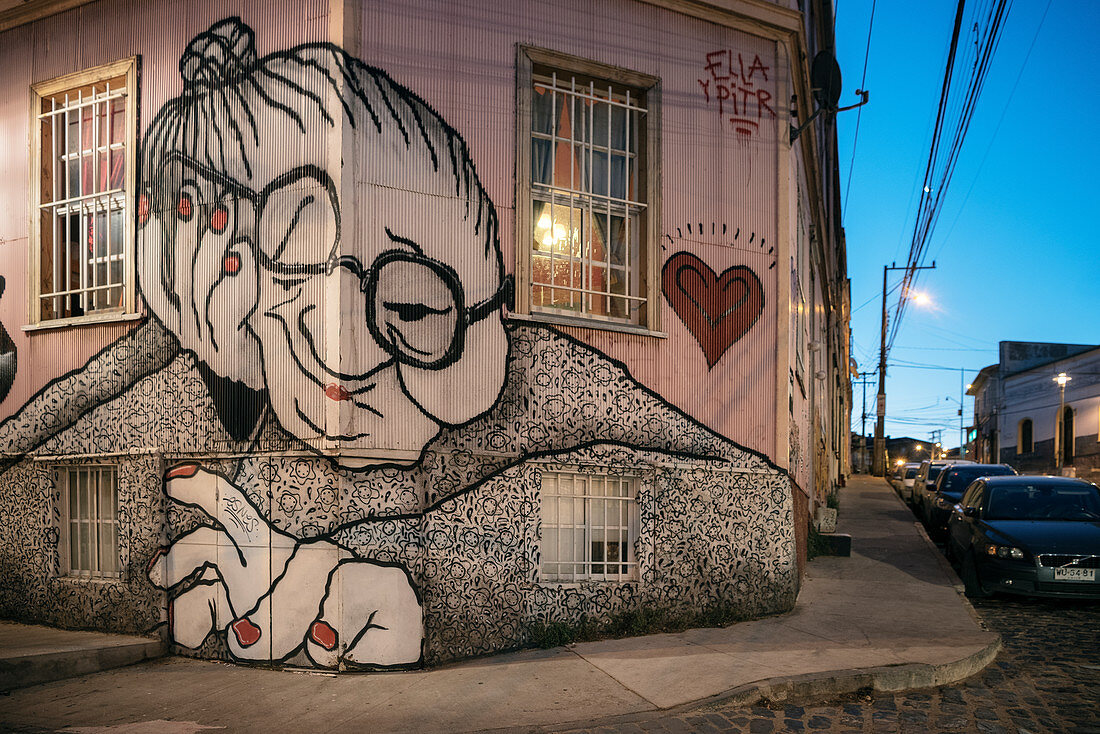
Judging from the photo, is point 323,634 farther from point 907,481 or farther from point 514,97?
point 907,481

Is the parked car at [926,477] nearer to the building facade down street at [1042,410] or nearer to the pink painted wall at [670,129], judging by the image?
the pink painted wall at [670,129]

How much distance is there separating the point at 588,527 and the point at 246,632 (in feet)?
10.1

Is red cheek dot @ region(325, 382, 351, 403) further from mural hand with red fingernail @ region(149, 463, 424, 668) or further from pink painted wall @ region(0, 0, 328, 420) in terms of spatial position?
pink painted wall @ region(0, 0, 328, 420)

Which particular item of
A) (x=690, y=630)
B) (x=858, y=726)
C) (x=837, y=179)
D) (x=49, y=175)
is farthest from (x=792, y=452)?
(x=837, y=179)

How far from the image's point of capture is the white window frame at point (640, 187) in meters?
7.49

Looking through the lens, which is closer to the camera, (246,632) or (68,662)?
(68,662)

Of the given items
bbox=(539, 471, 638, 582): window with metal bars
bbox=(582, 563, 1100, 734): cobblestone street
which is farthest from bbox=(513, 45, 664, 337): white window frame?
bbox=(582, 563, 1100, 734): cobblestone street

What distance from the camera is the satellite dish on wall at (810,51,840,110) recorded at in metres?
10.1

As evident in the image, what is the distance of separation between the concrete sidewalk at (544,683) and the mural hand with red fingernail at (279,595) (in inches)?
7.8

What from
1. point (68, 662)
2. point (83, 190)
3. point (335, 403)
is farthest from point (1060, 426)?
point (68, 662)

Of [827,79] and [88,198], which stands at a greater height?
[827,79]

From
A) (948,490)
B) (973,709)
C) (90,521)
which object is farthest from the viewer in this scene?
(948,490)

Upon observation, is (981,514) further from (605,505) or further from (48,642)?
(48,642)

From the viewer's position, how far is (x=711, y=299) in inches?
337
